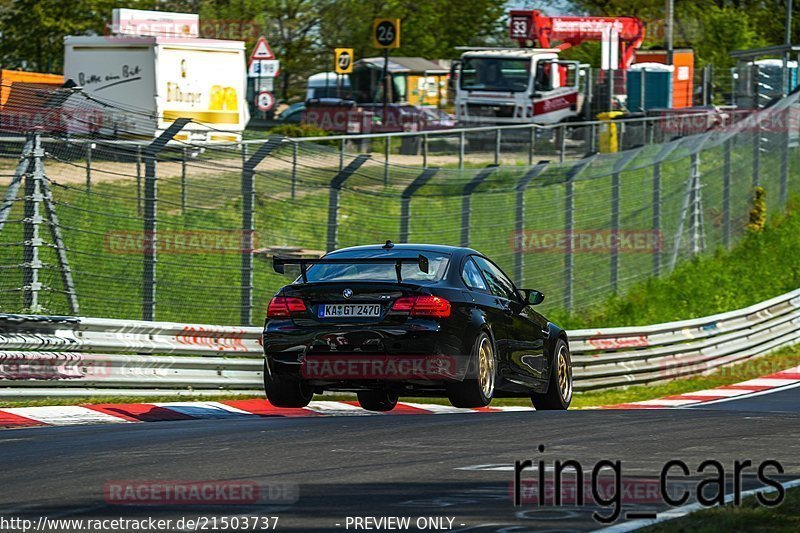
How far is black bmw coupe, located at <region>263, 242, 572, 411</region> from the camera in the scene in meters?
11.7

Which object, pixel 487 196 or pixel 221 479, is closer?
pixel 221 479

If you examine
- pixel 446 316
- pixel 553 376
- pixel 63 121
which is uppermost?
pixel 63 121

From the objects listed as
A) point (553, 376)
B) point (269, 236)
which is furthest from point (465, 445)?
point (269, 236)

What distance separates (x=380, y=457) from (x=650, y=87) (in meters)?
42.9

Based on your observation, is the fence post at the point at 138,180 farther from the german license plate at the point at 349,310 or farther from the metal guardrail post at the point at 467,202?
the metal guardrail post at the point at 467,202

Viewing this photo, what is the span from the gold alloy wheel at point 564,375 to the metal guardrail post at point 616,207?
8966 millimetres

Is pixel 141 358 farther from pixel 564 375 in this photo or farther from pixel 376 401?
pixel 564 375

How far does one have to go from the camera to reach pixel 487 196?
67.4ft

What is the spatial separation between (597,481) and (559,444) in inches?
61.8

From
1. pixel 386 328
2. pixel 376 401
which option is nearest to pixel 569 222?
pixel 376 401

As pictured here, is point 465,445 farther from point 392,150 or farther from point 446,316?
point 392,150

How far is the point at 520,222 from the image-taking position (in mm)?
20906

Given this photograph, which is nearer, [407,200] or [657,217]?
[407,200]

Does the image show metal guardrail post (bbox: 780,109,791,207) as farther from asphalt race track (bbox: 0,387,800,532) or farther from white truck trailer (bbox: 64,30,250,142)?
asphalt race track (bbox: 0,387,800,532)
